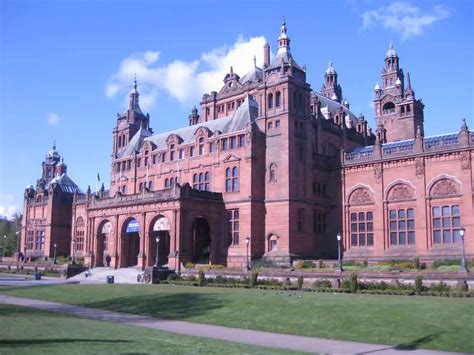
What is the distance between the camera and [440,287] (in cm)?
3247

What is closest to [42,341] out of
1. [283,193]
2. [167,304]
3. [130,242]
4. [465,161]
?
[167,304]

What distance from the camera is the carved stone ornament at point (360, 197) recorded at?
198ft

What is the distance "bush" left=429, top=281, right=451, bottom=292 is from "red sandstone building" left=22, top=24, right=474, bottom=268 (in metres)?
20.6

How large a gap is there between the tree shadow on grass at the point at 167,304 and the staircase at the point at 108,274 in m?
23.0

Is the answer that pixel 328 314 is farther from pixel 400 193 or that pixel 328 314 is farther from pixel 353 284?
pixel 400 193

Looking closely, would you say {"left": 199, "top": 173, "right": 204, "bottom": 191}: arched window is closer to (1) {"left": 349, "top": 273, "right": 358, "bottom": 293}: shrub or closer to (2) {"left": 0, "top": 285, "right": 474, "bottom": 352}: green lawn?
(2) {"left": 0, "top": 285, "right": 474, "bottom": 352}: green lawn

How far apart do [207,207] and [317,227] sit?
13117 millimetres

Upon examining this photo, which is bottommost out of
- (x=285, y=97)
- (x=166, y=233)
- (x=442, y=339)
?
(x=442, y=339)

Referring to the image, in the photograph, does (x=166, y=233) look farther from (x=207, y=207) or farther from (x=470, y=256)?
(x=470, y=256)

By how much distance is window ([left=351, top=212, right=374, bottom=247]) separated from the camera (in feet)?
196

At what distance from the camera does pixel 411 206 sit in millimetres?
56469

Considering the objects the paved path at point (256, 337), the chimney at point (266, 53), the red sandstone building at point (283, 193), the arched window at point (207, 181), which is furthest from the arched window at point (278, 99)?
the paved path at point (256, 337)

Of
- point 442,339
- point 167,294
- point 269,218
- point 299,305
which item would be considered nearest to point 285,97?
point 269,218

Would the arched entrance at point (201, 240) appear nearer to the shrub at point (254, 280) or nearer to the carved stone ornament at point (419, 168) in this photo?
the shrub at point (254, 280)
